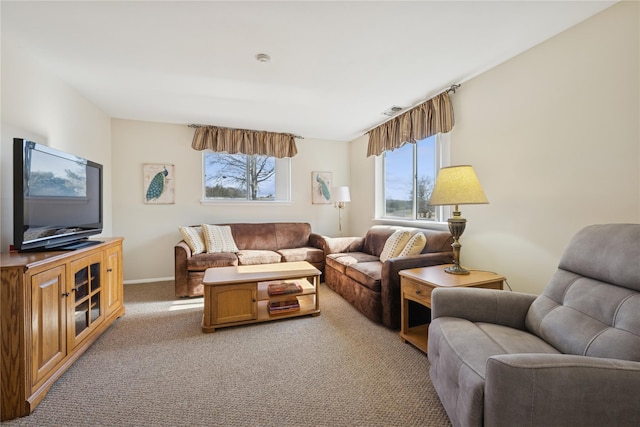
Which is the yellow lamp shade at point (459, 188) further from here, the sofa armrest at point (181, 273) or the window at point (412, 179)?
the sofa armrest at point (181, 273)

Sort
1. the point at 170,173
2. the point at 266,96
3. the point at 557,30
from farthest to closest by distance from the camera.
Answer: the point at 170,173 < the point at 266,96 < the point at 557,30

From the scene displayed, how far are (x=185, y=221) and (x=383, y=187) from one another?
10.3ft

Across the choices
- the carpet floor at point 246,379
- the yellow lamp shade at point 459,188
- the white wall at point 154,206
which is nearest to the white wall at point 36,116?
the white wall at point 154,206

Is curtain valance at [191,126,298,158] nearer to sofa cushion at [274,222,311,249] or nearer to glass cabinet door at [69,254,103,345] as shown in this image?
sofa cushion at [274,222,311,249]

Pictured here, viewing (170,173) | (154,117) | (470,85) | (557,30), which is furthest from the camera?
(170,173)

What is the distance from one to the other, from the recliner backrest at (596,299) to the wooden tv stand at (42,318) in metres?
2.72

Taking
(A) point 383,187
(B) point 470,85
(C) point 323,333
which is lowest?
(C) point 323,333

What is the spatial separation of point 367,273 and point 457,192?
1.18 m

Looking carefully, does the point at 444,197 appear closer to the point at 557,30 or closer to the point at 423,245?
the point at 423,245

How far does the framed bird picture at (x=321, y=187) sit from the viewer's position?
4727mm

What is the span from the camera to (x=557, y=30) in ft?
6.12

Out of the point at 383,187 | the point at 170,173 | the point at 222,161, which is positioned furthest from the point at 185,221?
the point at 383,187

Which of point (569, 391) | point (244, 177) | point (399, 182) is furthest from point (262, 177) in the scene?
point (569, 391)

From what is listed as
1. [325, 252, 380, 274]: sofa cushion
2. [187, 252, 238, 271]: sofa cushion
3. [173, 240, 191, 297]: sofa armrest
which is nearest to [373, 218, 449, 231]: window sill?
[325, 252, 380, 274]: sofa cushion
